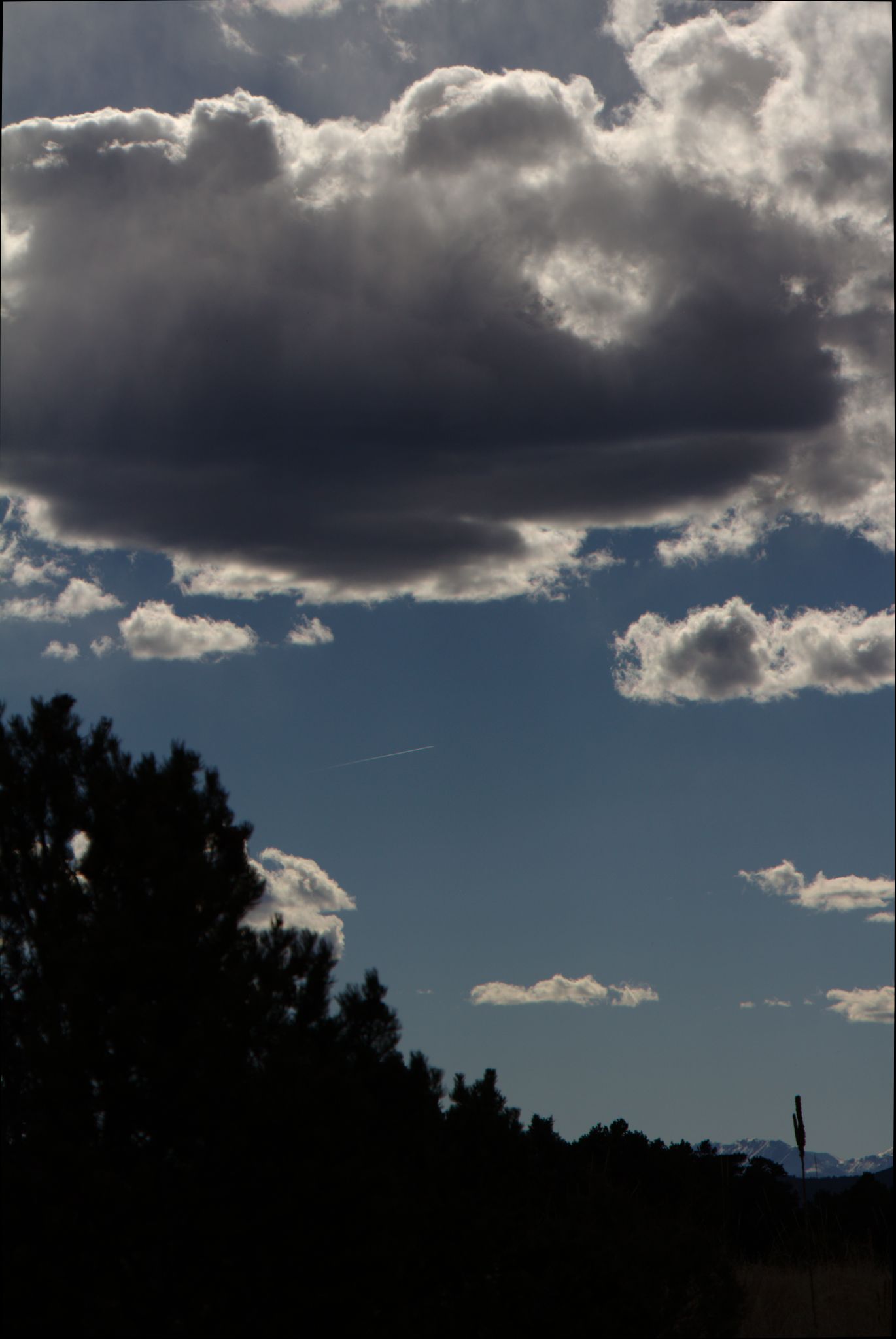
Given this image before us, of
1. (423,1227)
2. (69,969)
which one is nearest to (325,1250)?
(423,1227)

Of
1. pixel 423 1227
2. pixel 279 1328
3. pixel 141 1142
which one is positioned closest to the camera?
pixel 279 1328

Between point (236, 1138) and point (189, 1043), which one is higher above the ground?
point (189, 1043)

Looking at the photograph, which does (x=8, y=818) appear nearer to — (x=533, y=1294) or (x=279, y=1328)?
(x=279, y=1328)

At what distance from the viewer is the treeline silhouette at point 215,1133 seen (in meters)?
13.8

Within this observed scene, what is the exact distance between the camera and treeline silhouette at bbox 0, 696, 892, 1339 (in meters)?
13.8

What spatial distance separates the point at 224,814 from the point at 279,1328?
556 cm

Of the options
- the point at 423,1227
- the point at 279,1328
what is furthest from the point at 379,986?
the point at 279,1328

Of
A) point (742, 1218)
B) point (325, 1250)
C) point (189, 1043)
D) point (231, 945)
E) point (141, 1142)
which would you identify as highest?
point (231, 945)

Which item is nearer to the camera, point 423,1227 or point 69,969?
point 69,969

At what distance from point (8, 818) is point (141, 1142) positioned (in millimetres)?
4248

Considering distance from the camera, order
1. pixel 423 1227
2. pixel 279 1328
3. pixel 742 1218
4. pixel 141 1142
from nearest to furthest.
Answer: pixel 279 1328 < pixel 141 1142 < pixel 423 1227 < pixel 742 1218

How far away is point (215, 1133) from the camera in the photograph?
1419 centimetres

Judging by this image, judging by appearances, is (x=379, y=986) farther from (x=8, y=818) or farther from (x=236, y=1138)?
(x=8, y=818)

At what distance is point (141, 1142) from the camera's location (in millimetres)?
14484
